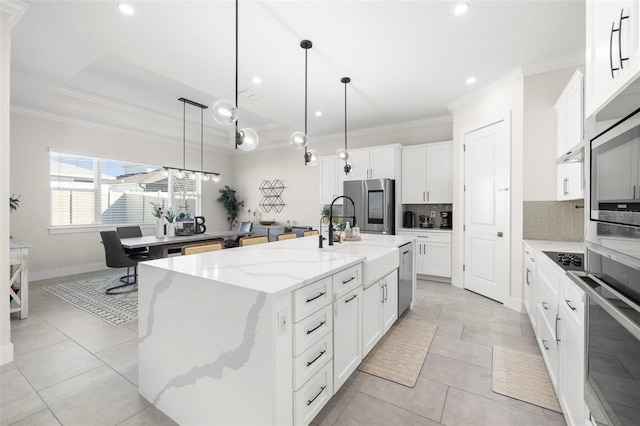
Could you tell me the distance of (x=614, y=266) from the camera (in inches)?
39.9

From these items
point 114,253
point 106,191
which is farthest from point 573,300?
point 106,191

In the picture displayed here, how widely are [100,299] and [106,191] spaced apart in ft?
9.23

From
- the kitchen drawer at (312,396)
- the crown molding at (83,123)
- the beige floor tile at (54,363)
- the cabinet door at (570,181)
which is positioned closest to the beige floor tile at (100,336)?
the beige floor tile at (54,363)

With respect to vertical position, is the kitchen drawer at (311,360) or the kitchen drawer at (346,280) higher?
the kitchen drawer at (346,280)

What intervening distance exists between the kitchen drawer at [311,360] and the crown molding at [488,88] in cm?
A: 377

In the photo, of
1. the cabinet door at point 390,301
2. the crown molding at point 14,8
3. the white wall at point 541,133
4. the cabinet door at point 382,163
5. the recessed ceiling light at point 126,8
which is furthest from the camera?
the cabinet door at point 382,163

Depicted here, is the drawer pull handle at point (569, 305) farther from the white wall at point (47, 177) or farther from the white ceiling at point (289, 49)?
the white wall at point (47, 177)

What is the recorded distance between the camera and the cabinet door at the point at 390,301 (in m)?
2.54

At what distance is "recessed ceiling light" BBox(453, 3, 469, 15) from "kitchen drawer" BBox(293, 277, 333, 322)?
2.48 m

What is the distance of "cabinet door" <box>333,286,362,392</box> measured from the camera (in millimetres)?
1725

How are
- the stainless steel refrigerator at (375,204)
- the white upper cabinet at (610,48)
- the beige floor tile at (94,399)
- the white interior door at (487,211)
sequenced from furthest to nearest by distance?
the stainless steel refrigerator at (375,204), the white interior door at (487,211), the beige floor tile at (94,399), the white upper cabinet at (610,48)

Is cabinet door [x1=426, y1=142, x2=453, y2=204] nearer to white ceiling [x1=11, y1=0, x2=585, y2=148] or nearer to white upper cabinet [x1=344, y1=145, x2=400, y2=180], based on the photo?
white upper cabinet [x1=344, y1=145, x2=400, y2=180]

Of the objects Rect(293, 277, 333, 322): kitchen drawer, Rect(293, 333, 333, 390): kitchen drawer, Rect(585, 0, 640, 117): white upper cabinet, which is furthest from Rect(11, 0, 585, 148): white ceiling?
Rect(293, 333, 333, 390): kitchen drawer

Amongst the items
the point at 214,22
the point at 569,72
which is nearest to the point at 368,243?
the point at 214,22
